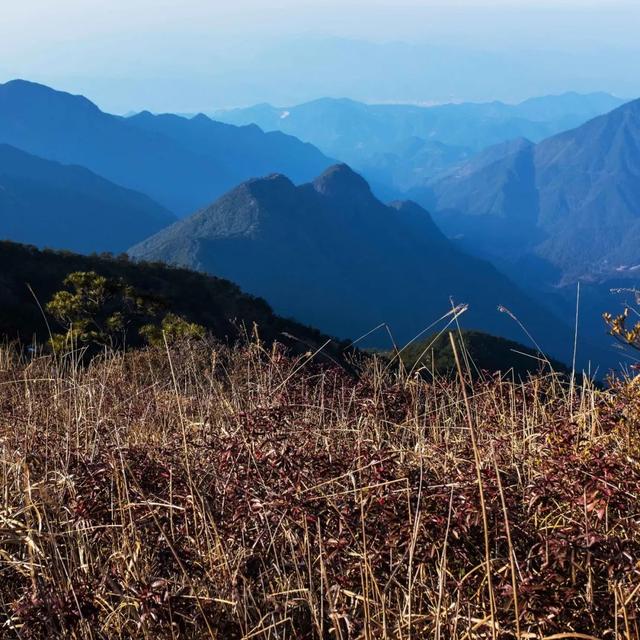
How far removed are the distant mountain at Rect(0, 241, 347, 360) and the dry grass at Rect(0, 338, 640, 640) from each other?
70.7 feet

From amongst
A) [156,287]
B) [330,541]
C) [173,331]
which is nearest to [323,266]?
[156,287]

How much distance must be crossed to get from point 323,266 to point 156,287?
139439 mm

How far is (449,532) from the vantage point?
6.14 ft

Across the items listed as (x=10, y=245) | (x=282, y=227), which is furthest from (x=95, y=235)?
(x=10, y=245)

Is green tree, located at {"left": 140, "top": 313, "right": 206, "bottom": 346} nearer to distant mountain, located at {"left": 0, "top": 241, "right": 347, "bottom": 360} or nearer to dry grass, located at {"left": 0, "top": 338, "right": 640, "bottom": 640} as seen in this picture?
dry grass, located at {"left": 0, "top": 338, "right": 640, "bottom": 640}

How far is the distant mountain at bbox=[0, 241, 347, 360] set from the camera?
2584 cm

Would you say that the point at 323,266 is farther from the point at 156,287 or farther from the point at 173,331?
the point at 173,331

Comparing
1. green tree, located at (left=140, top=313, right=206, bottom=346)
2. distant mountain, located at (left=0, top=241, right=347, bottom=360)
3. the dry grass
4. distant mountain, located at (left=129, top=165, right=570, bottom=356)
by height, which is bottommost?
distant mountain, located at (left=129, top=165, right=570, bottom=356)

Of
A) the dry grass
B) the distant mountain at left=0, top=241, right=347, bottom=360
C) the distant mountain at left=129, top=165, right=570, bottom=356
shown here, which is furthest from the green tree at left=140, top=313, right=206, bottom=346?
the distant mountain at left=129, top=165, right=570, bottom=356

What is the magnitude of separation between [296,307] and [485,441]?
141 m

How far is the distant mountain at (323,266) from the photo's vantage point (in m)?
146

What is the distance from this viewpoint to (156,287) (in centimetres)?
3125

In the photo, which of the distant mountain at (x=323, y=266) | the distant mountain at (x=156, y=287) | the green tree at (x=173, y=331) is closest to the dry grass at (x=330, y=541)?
the green tree at (x=173, y=331)

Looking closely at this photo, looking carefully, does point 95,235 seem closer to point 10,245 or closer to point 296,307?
point 296,307
